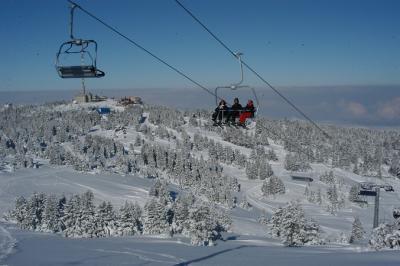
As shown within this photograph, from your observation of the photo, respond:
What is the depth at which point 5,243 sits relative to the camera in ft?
137

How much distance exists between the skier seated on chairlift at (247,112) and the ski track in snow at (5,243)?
77.9 ft

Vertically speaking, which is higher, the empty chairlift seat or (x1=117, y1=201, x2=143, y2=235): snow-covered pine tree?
the empty chairlift seat

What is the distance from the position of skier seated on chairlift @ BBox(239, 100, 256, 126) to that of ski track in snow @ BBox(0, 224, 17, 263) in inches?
935

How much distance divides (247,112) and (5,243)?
35.6m

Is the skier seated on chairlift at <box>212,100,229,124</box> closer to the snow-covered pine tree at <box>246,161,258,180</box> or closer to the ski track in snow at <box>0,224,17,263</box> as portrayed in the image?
the ski track in snow at <box>0,224,17,263</box>

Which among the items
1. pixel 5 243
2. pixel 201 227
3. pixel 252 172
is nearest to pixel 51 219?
pixel 5 243

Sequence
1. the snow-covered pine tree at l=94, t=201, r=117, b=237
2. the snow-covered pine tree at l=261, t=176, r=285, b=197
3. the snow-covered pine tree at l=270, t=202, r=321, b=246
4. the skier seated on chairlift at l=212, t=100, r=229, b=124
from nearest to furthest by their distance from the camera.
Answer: the skier seated on chairlift at l=212, t=100, r=229, b=124 → the snow-covered pine tree at l=270, t=202, r=321, b=246 → the snow-covered pine tree at l=94, t=201, r=117, b=237 → the snow-covered pine tree at l=261, t=176, r=285, b=197

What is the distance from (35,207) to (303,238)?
39.7 m

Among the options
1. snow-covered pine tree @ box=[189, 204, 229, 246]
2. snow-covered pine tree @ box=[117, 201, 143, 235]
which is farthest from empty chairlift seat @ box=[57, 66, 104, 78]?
snow-covered pine tree @ box=[117, 201, 143, 235]

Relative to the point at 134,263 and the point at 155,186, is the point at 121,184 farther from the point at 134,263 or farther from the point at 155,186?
the point at 134,263

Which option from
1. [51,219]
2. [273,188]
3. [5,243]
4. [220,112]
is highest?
[220,112]

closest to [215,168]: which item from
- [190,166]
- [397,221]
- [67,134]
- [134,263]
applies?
[190,166]

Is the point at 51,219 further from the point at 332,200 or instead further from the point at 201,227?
the point at 332,200

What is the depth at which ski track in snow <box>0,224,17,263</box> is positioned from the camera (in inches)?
1349
